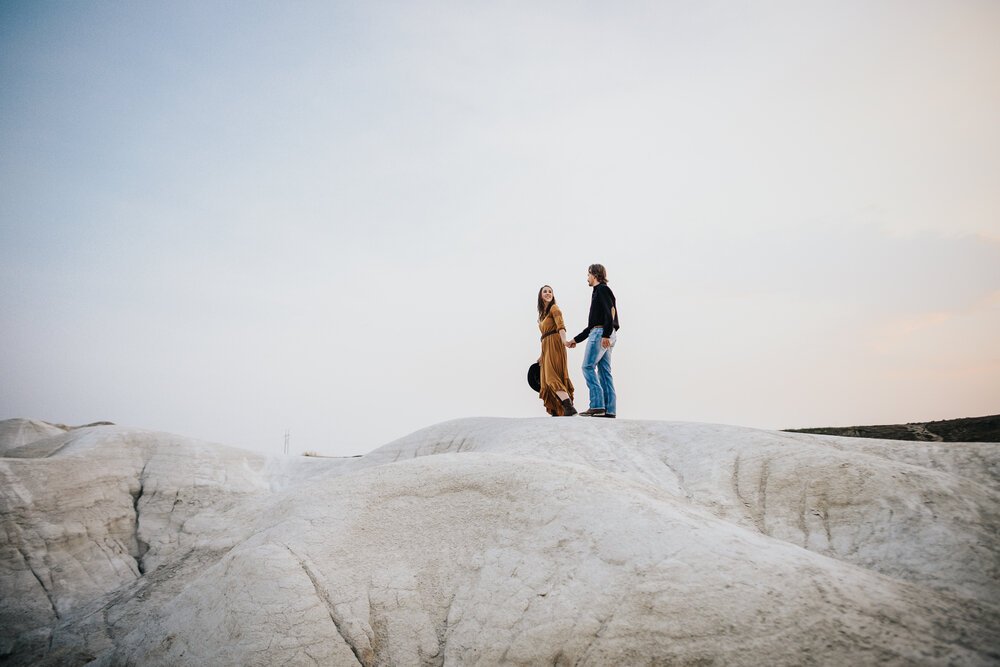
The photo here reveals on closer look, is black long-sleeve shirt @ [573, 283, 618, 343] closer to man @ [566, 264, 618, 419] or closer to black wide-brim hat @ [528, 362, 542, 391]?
man @ [566, 264, 618, 419]

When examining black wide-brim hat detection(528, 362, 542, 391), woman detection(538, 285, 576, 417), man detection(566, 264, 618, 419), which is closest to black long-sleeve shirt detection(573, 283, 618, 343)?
man detection(566, 264, 618, 419)

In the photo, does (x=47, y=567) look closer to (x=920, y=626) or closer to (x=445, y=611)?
(x=445, y=611)

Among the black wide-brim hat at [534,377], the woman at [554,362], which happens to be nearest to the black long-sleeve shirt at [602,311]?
the woman at [554,362]

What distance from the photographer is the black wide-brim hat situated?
12203mm

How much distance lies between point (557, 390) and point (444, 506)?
20.2ft

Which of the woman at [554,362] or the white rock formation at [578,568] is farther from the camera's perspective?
the woman at [554,362]

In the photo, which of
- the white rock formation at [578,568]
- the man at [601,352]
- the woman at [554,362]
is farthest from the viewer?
the woman at [554,362]

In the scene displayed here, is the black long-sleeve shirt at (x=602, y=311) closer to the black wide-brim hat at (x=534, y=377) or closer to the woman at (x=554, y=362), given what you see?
the woman at (x=554, y=362)

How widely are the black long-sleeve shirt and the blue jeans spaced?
108 mm

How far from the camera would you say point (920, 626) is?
3.23 metres

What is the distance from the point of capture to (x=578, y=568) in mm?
4176

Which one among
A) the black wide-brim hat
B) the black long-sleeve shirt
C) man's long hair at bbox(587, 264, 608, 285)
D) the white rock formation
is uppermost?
man's long hair at bbox(587, 264, 608, 285)

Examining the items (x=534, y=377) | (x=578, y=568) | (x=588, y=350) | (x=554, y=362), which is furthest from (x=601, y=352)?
(x=578, y=568)

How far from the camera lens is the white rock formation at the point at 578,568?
3475 millimetres
